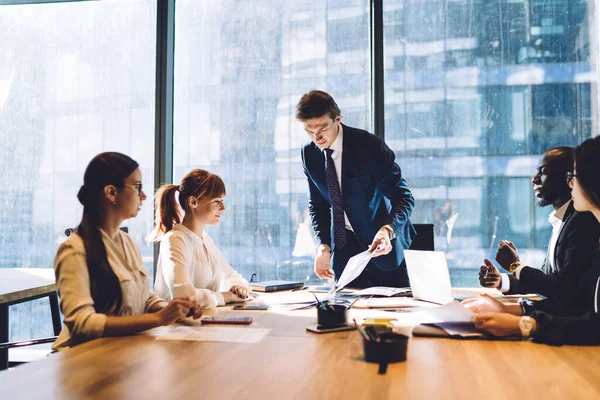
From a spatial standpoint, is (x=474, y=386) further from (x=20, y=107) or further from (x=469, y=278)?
(x=20, y=107)

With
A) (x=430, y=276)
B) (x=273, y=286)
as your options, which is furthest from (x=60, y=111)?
(x=430, y=276)

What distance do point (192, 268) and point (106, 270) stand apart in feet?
2.02

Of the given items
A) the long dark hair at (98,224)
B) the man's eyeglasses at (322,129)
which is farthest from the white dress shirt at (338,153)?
the long dark hair at (98,224)

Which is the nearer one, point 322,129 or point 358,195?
point 322,129

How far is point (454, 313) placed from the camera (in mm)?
1489

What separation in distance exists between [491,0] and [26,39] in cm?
348

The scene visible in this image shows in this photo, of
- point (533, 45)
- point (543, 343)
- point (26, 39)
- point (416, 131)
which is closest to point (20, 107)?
point (26, 39)

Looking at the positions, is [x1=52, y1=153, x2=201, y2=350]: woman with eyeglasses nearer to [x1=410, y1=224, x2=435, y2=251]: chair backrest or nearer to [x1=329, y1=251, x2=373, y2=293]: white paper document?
[x1=329, y1=251, x2=373, y2=293]: white paper document

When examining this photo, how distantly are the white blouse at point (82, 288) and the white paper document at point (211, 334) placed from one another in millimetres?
175

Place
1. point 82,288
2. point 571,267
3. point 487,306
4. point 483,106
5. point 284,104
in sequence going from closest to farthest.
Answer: point 82,288, point 487,306, point 571,267, point 483,106, point 284,104

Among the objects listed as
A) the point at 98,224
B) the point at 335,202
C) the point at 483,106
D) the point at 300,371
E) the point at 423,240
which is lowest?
the point at 300,371

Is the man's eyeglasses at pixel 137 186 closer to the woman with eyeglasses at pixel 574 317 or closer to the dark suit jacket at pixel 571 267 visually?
the woman with eyeglasses at pixel 574 317

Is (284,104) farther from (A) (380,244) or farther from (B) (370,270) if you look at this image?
(A) (380,244)

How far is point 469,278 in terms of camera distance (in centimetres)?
364
